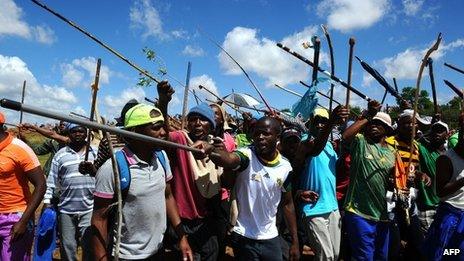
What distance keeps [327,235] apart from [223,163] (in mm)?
1898

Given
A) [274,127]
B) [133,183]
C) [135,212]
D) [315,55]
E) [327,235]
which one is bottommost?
[327,235]

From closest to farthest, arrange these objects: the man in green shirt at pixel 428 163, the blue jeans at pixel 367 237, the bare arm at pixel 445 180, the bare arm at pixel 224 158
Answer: the bare arm at pixel 224 158
the bare arm at pixel 445 180
the blue jeans at pixel 367 237
the man in green shirt at pixel 428 163

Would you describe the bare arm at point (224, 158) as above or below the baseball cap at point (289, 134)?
below

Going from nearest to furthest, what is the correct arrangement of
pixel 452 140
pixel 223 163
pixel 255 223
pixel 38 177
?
pixel 223 163
pixel 255 223
pixel 38 177
pixel 452 140

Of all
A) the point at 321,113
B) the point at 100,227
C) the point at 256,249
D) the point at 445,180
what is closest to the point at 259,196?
the point at 256,249

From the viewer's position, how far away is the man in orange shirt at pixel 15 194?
13.1ft

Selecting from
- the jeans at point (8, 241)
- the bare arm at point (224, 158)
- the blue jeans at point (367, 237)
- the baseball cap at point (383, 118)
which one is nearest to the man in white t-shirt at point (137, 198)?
the bare arm at point (224, 158)

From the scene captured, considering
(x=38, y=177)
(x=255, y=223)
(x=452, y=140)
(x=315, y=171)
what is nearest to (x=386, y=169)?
(x=315, y=171)

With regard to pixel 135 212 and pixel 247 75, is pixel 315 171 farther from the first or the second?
pixel 135 212

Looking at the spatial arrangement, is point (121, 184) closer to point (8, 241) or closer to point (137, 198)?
point (137, 198)

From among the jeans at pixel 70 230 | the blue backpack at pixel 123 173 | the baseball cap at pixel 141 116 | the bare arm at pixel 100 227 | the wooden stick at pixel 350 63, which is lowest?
the jeans at pixel 70 230

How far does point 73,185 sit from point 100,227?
2.50 m

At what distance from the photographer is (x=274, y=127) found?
3906 millimetres

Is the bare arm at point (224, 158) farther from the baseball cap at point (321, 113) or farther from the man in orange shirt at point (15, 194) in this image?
the man in orange shirt at point (15, 194)
